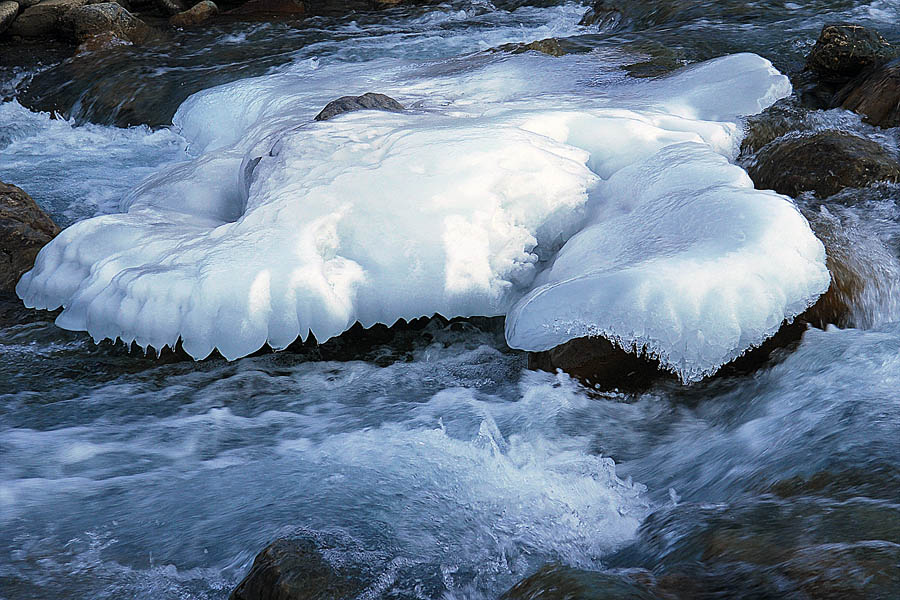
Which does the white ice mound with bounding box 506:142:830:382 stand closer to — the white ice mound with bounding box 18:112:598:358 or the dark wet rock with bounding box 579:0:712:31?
the white ice mound with bounding box 18:112:598:358

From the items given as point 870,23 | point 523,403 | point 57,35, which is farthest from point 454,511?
point 57,35

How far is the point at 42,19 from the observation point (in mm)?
10062

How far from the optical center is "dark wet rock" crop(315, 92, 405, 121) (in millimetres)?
5044

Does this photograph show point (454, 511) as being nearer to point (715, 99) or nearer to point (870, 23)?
point (715, 99)

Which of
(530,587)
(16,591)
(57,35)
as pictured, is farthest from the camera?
(57,35)

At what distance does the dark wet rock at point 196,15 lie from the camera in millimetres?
10539

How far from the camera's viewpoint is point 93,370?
3758mm

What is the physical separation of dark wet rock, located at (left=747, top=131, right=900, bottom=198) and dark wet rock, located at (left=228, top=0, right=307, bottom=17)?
7.75 metres

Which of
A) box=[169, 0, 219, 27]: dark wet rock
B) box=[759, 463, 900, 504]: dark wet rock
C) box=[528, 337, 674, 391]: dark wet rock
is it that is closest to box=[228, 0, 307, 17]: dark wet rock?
box=[169, 0, 219, 27]: dark wet rock

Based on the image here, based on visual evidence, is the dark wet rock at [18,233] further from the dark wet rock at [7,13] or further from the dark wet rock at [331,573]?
the dark wet rock at [7,13]

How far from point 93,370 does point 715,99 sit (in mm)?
4129

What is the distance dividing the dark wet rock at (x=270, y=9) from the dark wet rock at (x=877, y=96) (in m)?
7.30

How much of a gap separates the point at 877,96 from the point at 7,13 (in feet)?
31.2

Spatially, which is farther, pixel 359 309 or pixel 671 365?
pixel 359 309
